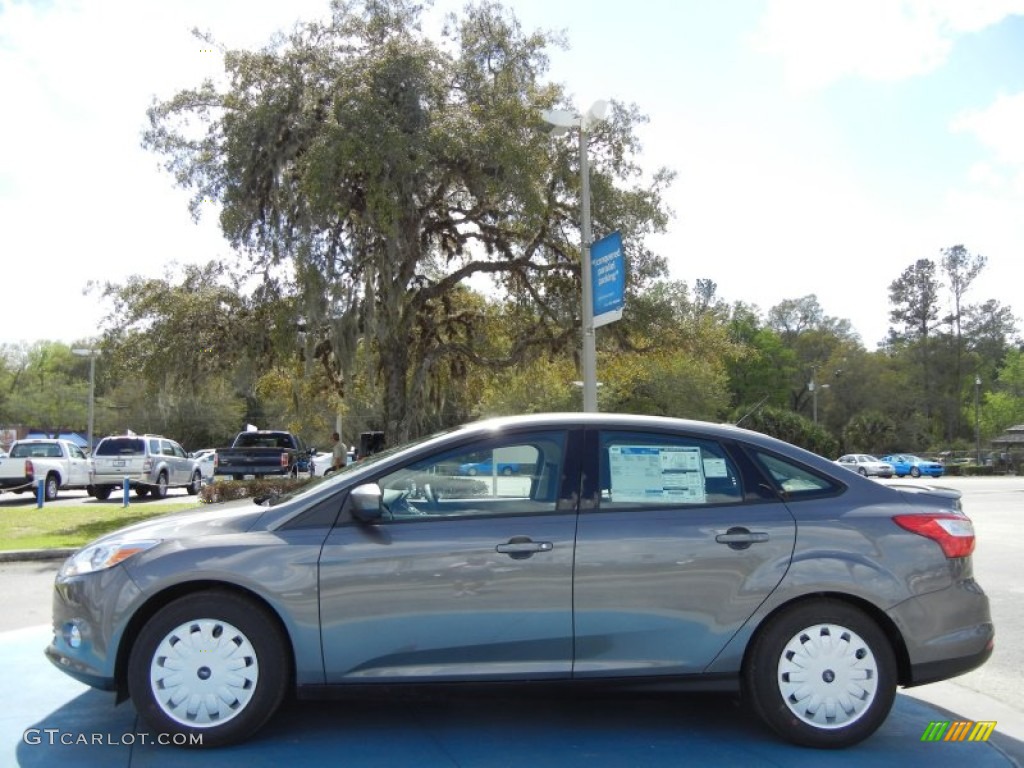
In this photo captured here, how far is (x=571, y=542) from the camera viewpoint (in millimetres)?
4133

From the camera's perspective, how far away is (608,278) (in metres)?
11.0

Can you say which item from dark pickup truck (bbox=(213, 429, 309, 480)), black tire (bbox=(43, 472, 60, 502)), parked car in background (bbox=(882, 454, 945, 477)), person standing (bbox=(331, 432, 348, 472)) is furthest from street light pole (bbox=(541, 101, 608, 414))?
parked car in background (bbox=(882, 454, 945, 477))

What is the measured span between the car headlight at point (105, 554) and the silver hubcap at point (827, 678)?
3179 millimetres

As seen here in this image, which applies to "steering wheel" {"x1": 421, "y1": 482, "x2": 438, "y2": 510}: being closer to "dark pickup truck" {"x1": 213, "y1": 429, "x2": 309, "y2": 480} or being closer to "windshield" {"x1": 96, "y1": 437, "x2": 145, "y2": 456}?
"dark pickup truck" {"x1": 213, "y1": 429, "x2": 309, "y2": 480}

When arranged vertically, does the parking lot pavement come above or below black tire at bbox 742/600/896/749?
Answer: below

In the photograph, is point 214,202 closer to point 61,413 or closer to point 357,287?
point 357,287

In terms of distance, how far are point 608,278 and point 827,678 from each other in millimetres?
7358

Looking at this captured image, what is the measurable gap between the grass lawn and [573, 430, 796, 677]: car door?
9.94 metres

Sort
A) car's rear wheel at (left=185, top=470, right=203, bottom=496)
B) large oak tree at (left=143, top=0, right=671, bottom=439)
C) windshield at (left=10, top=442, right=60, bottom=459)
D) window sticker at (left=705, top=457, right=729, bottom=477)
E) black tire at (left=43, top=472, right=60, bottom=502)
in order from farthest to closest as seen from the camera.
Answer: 1. car's rear wheel at (left=185, top=470, right=203, bottom=496)
2. windshield at (left=10, top=442, right=60, bottom=459)
3. black tire at (left=43, top=472, right=60, bottom=502)
4. large oak tree at (left=143, top=0, right=671, bottom=439)
5. window sticker at (left=705, top=457, right=729, bottom=477)

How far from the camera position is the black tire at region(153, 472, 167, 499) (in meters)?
24.1

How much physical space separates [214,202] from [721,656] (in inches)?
615

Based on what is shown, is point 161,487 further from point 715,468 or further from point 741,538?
point 741,538

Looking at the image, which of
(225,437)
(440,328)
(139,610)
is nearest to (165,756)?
(139,610)

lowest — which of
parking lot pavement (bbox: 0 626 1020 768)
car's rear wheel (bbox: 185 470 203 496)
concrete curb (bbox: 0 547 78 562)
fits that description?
parking lot pavement (bbox: 0 626 1020 768)
